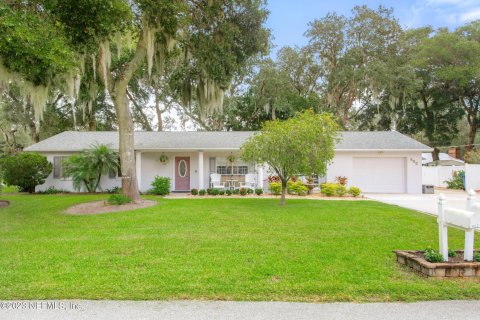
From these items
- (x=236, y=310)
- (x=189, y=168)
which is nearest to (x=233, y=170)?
(x=189, y=168)

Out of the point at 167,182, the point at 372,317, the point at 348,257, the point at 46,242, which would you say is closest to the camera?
the point at 372,317

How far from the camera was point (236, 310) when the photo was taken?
10.9ft

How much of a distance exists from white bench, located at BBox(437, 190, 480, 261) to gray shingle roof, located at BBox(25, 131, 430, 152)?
10.8 metres

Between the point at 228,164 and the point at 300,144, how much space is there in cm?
727

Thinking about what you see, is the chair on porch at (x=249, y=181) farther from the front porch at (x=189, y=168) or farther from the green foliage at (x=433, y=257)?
the green foliage at (x=433, y=257)

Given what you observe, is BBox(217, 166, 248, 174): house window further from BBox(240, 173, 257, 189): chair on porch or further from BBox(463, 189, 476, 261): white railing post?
Answer: BBox(463, 189, 476, 261): white railing post

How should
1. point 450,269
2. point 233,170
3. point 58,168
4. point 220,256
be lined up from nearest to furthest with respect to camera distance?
point 450,269, point 220,256, point 58,168, point 233,170

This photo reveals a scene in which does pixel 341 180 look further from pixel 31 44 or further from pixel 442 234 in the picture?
pixel 31 44

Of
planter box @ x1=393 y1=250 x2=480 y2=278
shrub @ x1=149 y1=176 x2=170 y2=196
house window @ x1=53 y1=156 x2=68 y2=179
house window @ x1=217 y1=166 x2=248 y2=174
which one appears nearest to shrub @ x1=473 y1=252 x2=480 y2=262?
planter box @ x1=393 y1=250 x2=480 y2=278

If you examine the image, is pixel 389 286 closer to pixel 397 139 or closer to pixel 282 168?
pixel 282 168

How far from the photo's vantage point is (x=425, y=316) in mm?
3205

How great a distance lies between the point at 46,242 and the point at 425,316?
6167 mm

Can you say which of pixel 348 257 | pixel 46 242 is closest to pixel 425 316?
pixel 348 257

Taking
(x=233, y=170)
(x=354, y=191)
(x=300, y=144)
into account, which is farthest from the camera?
(x=233, y=170)
